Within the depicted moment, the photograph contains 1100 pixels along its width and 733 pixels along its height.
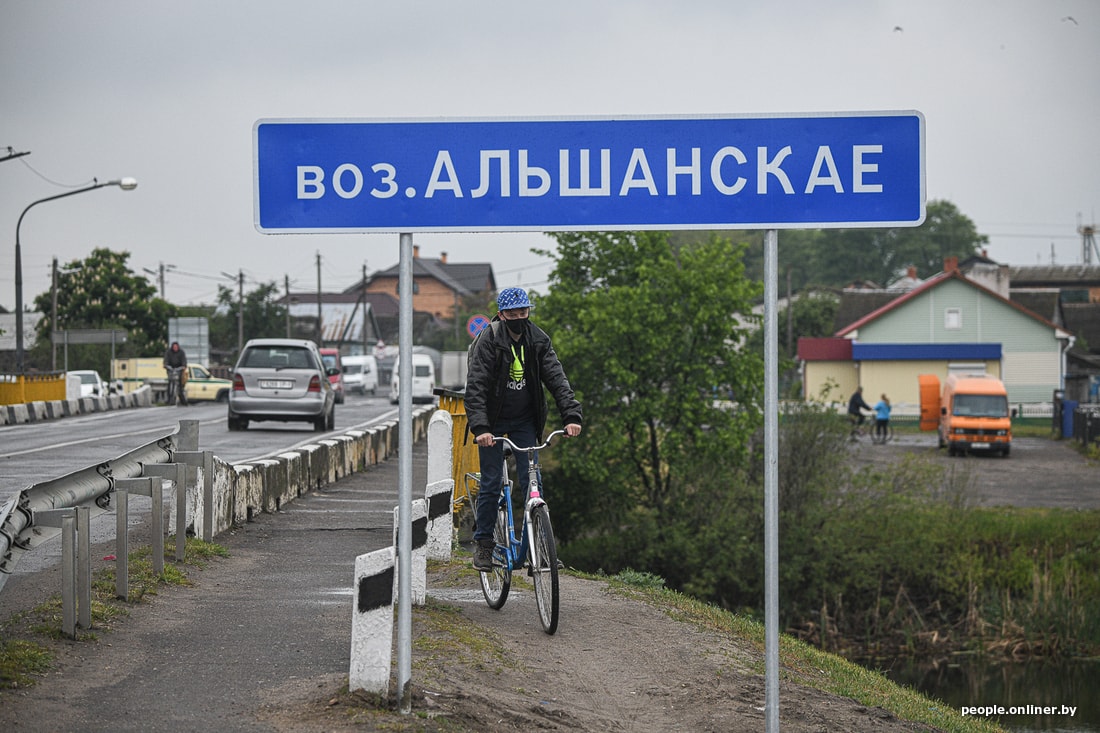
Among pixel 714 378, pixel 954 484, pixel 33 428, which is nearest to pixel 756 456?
pixel 714 378

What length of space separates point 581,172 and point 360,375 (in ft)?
217

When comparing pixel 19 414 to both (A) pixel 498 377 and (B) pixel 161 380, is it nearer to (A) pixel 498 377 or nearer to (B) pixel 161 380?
(B) pixel 161 380

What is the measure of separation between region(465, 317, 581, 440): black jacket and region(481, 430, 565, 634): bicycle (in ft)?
0.51

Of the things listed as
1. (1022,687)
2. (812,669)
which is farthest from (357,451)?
(1022,687)

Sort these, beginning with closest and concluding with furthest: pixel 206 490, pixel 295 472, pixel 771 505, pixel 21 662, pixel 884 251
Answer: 1. pixel 771 505
2. pixel 21 662
3. pixel 206 490
4. pixel 295 472
5. pixel 884 251

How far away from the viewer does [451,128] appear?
17.7ft

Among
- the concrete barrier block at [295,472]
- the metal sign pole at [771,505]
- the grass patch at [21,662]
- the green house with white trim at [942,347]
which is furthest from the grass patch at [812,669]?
the green house with white trim at [942,347]

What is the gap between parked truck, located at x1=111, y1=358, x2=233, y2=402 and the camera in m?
45.1

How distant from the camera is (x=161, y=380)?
49625 mm

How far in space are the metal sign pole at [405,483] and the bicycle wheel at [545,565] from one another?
2059 millimetres

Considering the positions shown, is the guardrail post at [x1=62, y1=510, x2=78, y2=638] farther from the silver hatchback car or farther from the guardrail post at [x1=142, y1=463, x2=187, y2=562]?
the silver hatchback car

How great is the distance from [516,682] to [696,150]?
2.89 m

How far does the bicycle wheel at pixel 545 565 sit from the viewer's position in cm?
742

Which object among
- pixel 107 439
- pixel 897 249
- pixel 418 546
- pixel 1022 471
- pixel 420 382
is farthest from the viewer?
pixel 897 249
